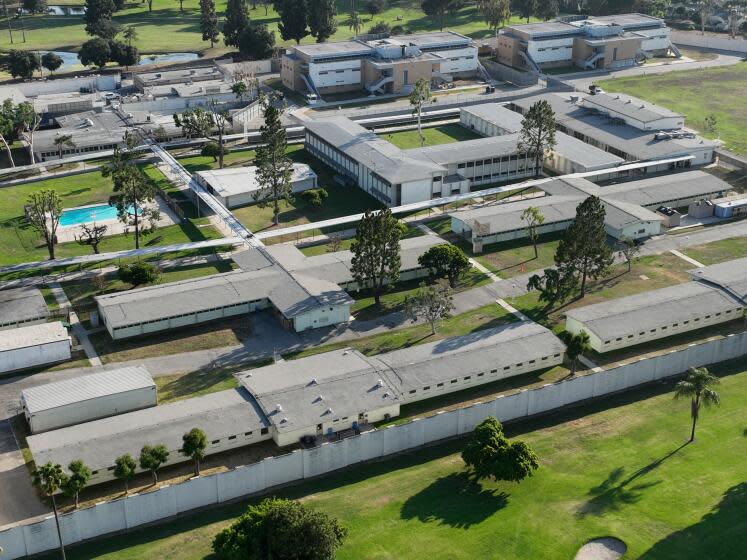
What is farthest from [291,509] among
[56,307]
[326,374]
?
[56,307]

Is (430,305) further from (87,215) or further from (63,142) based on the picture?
(63,142)

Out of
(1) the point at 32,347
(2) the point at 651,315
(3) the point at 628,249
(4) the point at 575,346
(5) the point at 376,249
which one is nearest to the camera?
(4) the point at 575,346

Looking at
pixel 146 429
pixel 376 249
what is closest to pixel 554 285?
pixel 376 249

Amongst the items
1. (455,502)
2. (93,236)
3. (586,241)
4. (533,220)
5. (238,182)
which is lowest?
(455,502)

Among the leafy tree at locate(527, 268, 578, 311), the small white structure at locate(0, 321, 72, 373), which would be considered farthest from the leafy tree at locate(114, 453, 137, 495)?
the leafy tree at locate(527, 268, 578, 311)

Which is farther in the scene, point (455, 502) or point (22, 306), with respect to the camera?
point (22, 306)

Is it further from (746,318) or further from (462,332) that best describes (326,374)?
(746,318)

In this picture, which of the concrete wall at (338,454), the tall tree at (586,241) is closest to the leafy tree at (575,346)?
the concrete wall at (338,454)

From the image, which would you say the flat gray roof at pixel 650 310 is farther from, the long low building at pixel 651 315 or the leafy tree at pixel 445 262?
the leafy tree at pixel 445 262
